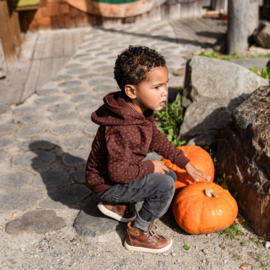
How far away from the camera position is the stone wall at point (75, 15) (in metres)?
9.68

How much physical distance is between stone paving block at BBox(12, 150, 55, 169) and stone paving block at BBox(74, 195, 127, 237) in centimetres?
102

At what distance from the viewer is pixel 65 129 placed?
433cm

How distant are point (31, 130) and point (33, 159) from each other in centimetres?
77

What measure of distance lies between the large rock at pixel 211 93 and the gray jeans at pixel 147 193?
4.39 feet

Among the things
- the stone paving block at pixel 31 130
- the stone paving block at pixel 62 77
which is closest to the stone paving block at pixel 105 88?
the stone paving block at pixel 62 77

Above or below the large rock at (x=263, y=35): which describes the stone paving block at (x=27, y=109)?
below

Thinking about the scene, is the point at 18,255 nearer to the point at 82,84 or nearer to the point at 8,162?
the point at 8,162

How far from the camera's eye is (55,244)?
2.50 meters

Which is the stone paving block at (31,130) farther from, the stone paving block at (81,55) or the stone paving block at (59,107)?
the stone paving block at (81,55)

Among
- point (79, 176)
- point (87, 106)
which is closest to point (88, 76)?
point (87, 106)

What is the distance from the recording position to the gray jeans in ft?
7.68

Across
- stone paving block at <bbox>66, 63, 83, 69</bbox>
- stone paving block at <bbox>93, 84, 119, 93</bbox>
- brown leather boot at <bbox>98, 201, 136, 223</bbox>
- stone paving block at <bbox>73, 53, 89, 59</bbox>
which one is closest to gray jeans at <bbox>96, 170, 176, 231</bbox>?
brown leather boot at <bbox>98, 201, 136, 223</bbox>

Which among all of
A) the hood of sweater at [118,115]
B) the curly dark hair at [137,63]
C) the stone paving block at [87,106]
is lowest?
the stone paving block at [87,106]

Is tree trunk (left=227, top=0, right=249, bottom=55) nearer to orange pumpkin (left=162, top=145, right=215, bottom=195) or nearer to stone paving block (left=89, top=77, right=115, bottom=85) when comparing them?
stone paving block (left=89, top=77, right=115, bottom=85)
